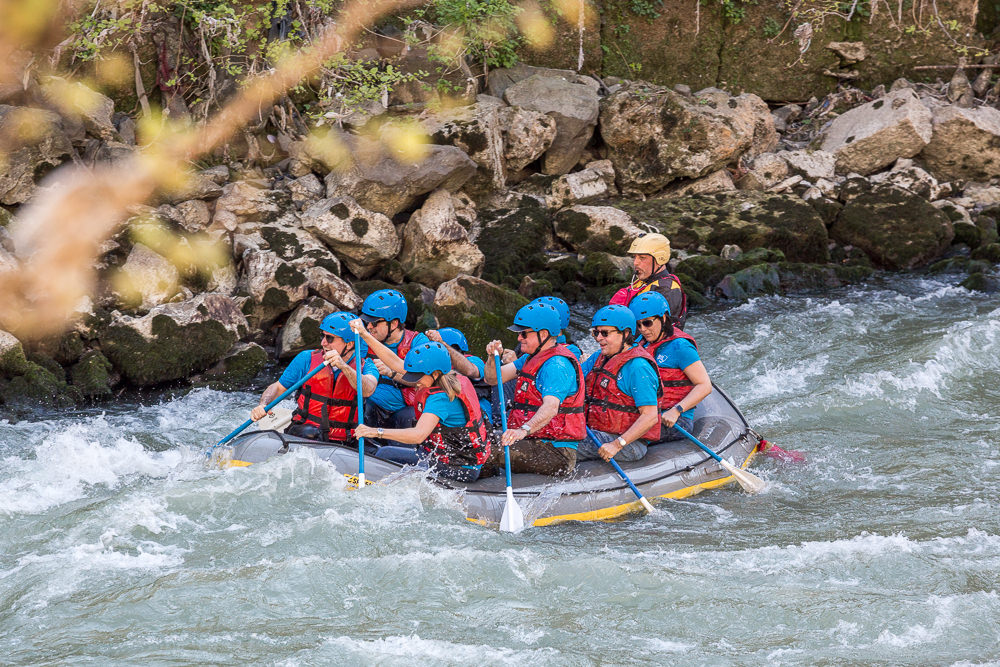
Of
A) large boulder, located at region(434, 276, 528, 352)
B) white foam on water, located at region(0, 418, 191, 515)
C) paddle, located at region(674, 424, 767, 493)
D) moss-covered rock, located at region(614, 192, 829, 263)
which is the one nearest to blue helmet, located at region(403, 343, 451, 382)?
paddle, located at region(674, 424, 767, 493)

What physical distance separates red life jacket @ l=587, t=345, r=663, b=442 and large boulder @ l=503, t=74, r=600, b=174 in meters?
7.50

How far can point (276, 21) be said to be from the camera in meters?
11.8

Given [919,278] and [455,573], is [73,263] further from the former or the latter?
[919,278]

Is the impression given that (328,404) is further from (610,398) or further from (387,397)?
(610,398)

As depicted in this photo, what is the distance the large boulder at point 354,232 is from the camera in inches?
424

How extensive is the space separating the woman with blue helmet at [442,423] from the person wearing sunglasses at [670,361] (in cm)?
134

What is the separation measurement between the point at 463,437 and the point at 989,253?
1005 centimetres

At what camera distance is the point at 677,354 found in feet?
21.7

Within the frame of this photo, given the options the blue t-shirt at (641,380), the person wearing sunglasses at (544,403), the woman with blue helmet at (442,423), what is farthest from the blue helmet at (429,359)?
the blue t-shirt at (641,380)

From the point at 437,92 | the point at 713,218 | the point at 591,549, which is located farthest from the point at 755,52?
the point at 591,549

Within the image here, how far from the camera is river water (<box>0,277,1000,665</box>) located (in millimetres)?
4379

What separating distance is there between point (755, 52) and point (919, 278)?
18.5ft

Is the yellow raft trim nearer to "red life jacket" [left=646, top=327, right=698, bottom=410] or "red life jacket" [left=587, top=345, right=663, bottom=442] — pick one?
"red life jacket" [left=587, top=345, right=663, bottom=442]

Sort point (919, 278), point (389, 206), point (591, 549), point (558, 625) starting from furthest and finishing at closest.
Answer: point (919, 278)
point (389, 206)
point (591, 549)
point (558, 625)
